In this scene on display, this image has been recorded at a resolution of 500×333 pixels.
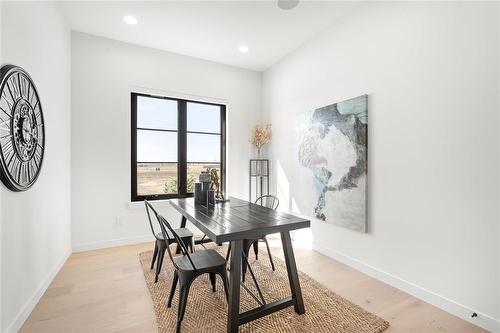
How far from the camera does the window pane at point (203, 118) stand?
414 cm

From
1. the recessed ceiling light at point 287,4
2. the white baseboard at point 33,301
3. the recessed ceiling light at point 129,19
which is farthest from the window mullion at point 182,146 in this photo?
the recessed ceiling light at point 287,4

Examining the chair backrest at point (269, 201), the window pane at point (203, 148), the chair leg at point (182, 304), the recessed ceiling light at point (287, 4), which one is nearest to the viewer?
the chair leg at point (182, 304)

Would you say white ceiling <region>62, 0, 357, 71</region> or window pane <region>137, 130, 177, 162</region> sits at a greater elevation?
white ceiling <region>62, 0, 357, 71</region>

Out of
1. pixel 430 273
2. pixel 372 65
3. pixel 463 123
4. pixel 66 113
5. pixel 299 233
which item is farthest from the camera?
pixel 299 233

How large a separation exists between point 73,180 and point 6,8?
2144 mm

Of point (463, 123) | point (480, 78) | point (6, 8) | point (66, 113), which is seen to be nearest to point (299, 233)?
point (463, 123)

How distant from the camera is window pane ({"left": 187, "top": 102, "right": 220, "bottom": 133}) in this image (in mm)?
4145

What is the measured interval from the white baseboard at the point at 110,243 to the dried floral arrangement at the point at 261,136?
89.2 inches

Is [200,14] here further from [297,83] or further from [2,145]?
[2,145]

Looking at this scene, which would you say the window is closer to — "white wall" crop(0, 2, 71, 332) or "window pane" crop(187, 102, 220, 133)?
"window pane" crop(187, 102, 220, 133)

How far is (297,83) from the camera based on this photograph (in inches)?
147

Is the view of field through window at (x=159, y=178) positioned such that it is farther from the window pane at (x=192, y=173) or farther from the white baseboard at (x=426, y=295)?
the white baseboard at (x=426, y=295)

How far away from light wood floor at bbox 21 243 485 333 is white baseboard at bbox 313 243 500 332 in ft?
0.18

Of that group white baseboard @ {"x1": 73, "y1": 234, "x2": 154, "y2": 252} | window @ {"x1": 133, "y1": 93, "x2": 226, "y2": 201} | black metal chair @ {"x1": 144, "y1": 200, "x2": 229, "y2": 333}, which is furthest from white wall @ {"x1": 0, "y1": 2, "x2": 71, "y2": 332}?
black metal chair @ {"x1": 144, "y1": 200, "x2": 229, "y2": 333}
